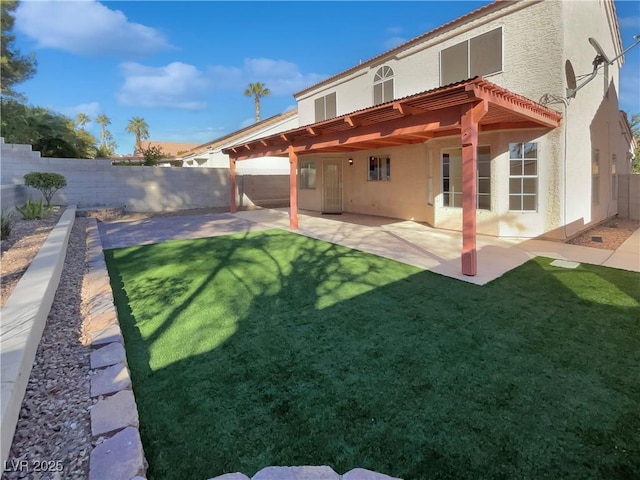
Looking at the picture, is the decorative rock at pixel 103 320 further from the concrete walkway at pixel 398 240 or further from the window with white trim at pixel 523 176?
the window with white trim at pixel 523 176

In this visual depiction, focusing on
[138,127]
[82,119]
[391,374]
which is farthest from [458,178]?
[82,119]

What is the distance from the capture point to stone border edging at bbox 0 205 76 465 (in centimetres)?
238

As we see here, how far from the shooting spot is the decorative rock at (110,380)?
3018 mm

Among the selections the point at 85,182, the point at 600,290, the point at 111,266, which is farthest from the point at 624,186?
the point at 85,182

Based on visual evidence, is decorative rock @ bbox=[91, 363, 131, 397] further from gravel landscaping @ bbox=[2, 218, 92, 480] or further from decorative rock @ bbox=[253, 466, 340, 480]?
decorative rock @ bbox=[253, 466, 340, 480]

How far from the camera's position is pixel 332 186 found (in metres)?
17.5

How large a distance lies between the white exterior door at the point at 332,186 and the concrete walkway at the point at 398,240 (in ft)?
5.22

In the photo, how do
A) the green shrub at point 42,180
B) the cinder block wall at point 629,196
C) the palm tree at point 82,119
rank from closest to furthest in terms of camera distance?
the green shrub at point 42,180, the cinder block wall at point 629,196, the palm tree at point 82,119

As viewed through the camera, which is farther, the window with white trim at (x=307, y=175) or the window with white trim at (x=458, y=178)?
the window with white trim at (x=307, y=175)

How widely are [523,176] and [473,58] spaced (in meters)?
3.89

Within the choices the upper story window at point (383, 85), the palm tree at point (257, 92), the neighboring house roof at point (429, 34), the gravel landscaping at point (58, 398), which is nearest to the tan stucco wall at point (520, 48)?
the neighboring house roof at point (429, 34)

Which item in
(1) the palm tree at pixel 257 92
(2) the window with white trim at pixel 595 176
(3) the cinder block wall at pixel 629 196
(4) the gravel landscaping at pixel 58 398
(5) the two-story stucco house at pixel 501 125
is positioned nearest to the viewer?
(4) the gravel landscaping at pixel 58 398

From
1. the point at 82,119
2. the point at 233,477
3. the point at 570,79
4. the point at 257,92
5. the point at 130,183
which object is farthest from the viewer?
the point at 82,119

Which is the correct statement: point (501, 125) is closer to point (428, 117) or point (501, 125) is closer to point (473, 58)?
point (473, 58)
